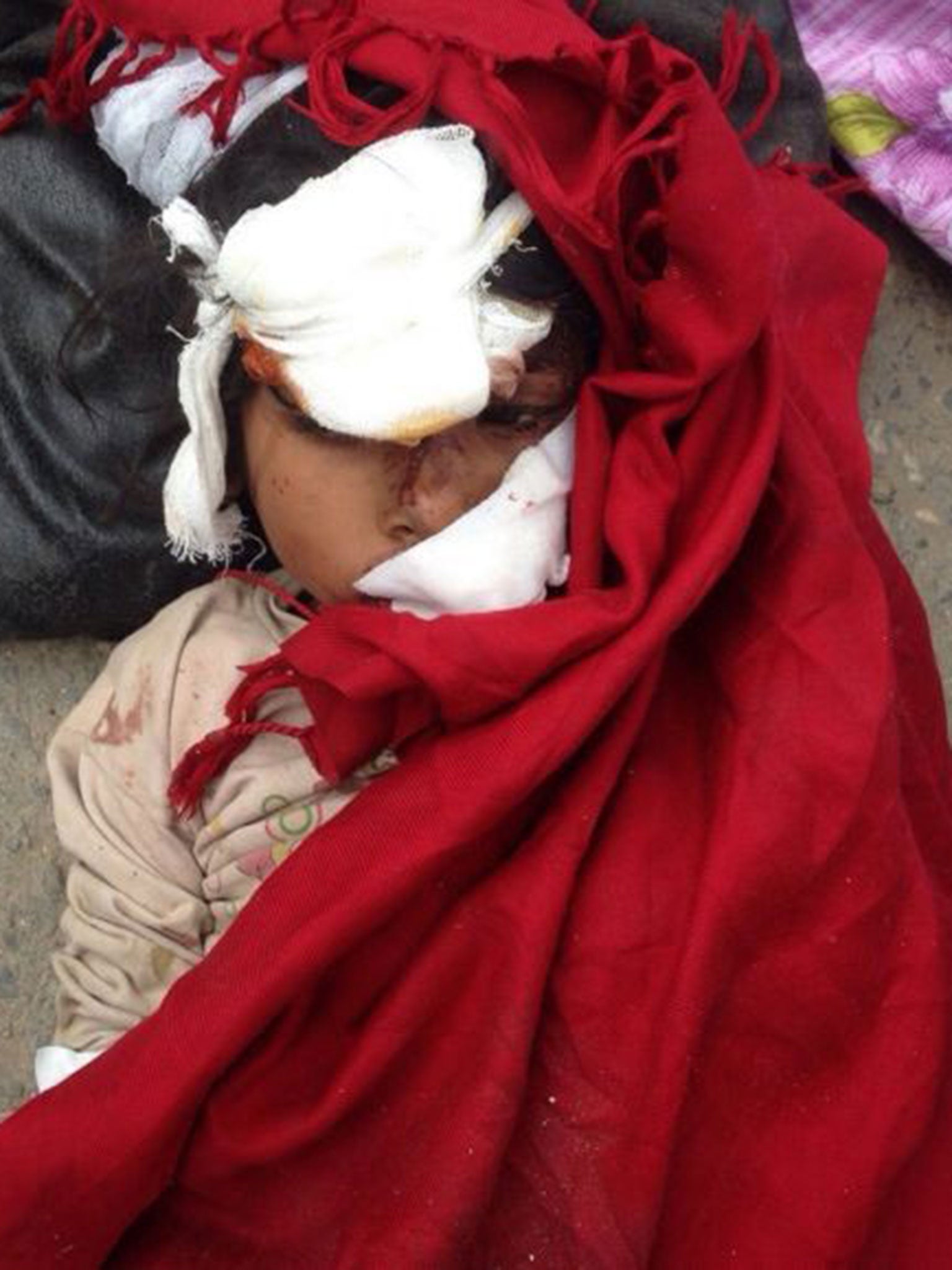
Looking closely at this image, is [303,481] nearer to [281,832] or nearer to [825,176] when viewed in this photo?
[281,832]

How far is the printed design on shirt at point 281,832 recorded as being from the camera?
55.2 inches

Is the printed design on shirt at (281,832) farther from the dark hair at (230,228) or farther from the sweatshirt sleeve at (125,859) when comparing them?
the dark hair at (230,228)

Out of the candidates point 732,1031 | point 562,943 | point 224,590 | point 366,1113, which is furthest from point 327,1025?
point 224,590

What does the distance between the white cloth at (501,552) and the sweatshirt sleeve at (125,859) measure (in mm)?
275

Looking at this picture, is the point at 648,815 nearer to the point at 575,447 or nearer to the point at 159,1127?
the point at 575,447

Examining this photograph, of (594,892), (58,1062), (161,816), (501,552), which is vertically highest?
(501,552)

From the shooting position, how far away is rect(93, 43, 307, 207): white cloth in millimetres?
1322

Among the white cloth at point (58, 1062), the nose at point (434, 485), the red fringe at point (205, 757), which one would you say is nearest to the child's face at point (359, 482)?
the nose at point (434, 485)

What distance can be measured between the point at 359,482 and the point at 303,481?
0.04m

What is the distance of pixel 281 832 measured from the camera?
4.60 feet

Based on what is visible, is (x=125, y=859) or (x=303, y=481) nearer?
(x=303, y=481)

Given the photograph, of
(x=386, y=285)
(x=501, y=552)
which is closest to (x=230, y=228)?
(x=386, y=285)

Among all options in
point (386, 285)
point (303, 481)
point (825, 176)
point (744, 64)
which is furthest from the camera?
point (825, 176)

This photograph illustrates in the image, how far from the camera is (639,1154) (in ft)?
4.03
